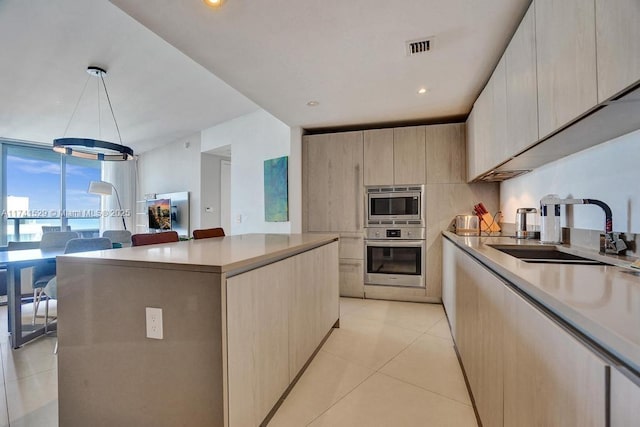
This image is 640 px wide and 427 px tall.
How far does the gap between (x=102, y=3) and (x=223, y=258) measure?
2445 millimetres

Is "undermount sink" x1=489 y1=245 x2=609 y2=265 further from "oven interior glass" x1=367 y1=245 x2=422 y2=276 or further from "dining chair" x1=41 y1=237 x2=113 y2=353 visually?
"dining chair" x1=41 y1=237 x2=113 y2=353

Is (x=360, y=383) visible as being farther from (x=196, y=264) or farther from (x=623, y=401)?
(x=623, y=401)

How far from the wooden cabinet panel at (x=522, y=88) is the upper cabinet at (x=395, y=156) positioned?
5.52 feet

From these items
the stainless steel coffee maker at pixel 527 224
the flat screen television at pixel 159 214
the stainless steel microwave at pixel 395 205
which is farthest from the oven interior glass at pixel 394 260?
the flat screen television at pixel 159 214

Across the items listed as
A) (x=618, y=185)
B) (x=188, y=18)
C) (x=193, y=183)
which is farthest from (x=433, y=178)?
(x=193, y=183)

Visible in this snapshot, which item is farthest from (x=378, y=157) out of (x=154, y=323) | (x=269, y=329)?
(x=154, y=323)

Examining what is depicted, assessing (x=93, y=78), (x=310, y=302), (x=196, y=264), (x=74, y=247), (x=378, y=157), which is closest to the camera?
(x=196, y=264)

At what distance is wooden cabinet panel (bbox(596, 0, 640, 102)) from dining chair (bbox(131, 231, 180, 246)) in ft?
7.52

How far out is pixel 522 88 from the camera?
1633 mm

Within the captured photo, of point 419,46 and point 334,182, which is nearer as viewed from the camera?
point 419,46

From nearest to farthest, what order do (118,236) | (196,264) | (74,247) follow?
(196,264), (74,247), (118,236)

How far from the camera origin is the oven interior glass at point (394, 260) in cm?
360

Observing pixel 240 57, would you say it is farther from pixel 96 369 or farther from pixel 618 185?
pixel 618 185

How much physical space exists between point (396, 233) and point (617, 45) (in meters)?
2.90
